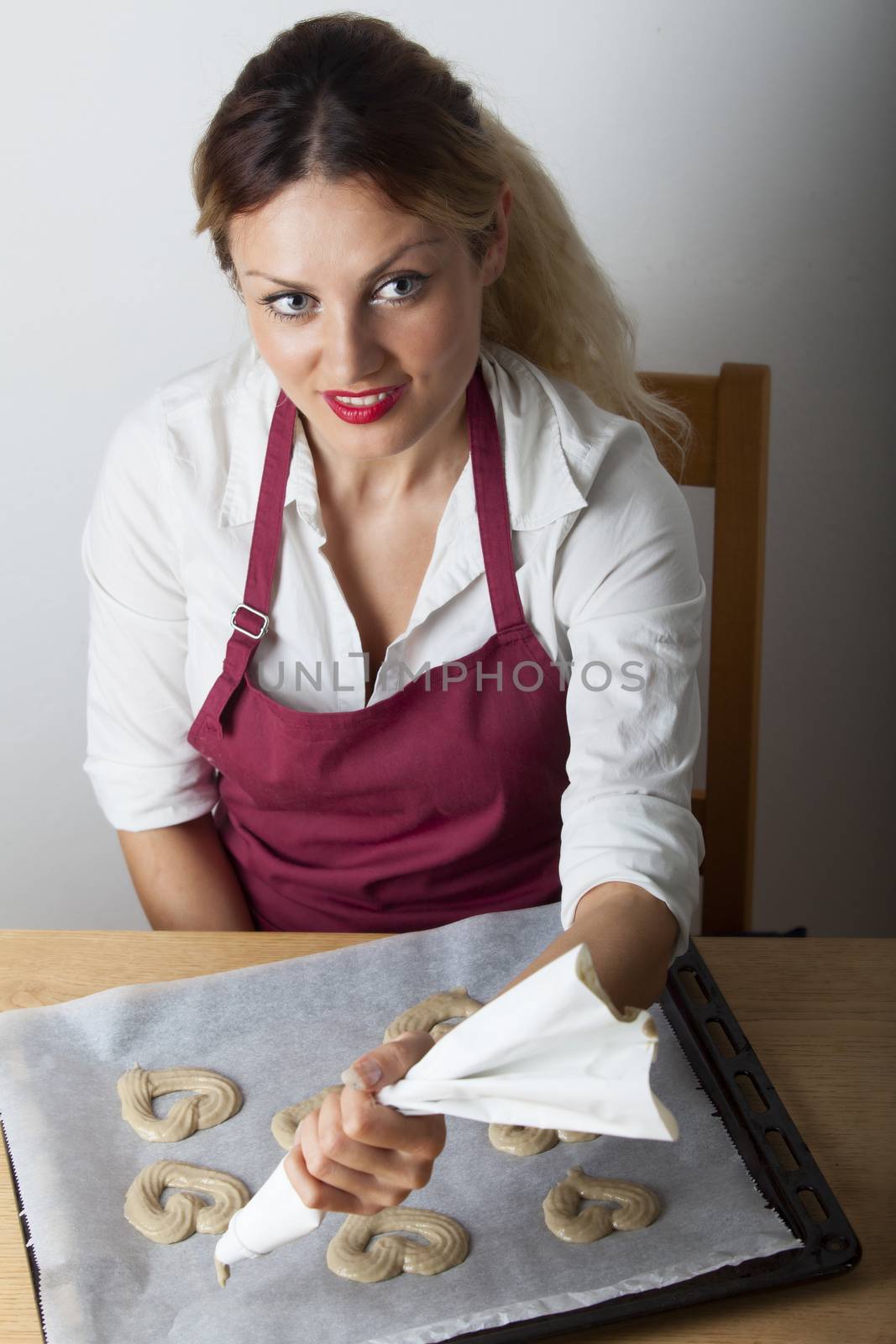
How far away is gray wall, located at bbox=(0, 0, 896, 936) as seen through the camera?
1.40 m

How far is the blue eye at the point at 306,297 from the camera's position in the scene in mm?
954

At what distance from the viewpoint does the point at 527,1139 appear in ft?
2.82

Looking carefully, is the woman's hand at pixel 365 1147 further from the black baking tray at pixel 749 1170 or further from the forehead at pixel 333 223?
the forehead at pixel 333 223

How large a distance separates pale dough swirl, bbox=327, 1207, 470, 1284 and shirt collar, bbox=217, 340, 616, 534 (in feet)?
1.89

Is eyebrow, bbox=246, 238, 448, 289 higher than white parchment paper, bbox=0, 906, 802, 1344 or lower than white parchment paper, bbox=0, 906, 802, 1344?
higher

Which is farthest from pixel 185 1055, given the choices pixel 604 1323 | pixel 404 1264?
pixel 604 1323

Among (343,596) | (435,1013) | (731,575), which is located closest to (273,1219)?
(435,1013)

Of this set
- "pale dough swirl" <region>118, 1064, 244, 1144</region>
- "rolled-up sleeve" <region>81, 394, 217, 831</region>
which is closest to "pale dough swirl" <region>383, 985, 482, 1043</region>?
"pale dough swirl" <region>118, 1064, 244, 1144</region>

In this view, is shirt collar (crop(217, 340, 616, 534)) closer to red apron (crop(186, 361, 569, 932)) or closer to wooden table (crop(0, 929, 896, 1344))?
red apron (crop(186, 361, 569, 932))

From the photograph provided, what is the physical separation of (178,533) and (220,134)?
1.14 feet

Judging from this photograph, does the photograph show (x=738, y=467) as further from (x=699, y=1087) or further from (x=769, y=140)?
(x=699, y=1087)

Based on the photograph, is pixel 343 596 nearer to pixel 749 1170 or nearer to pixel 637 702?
pixel 637 702

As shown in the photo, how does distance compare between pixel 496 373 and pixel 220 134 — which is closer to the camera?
pixel 220 134

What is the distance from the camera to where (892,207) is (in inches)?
60.0
